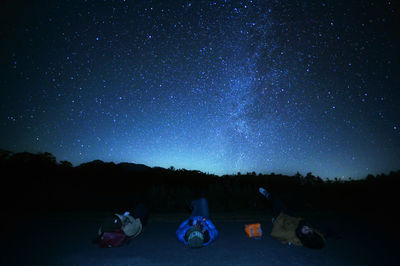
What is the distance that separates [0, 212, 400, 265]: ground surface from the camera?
4.05 meters

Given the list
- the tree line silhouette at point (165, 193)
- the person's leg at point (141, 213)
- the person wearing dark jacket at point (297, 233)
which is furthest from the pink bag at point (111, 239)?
the person wearing dark jacket at point (297, 233)

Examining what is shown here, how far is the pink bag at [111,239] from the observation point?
4.43 m

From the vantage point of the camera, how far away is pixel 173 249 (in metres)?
4.60

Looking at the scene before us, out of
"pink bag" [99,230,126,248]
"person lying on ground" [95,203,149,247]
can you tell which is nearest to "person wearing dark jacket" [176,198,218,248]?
"person lying on ground" [95,203,149,247]

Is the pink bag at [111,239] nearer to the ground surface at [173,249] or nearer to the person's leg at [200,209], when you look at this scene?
the ground surface at [173,249]

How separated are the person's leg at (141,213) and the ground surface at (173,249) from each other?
0.45 metres

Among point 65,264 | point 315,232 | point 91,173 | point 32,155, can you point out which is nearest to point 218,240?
point 315,232

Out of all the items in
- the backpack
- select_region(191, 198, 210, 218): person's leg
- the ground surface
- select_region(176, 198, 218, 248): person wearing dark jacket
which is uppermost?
select_region(191, 198, 210, 218): person's leg

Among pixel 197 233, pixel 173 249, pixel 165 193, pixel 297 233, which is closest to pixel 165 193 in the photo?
pixel 165 193

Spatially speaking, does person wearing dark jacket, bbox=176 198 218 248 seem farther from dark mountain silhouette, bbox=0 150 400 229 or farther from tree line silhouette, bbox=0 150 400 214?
dark mountain silhouette, bbox=0 150 400 229

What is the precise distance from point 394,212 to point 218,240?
9244mm

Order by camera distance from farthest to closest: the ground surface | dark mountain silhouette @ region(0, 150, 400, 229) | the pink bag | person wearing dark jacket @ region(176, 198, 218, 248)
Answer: dark mountain silhouette @ region(0, 150, 400, 229), the pink bag, person wearing dark jacket @ region(176, 198, 218, 248), the ground surface

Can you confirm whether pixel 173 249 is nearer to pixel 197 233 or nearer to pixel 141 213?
pixel 197 233

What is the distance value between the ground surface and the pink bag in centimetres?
15
